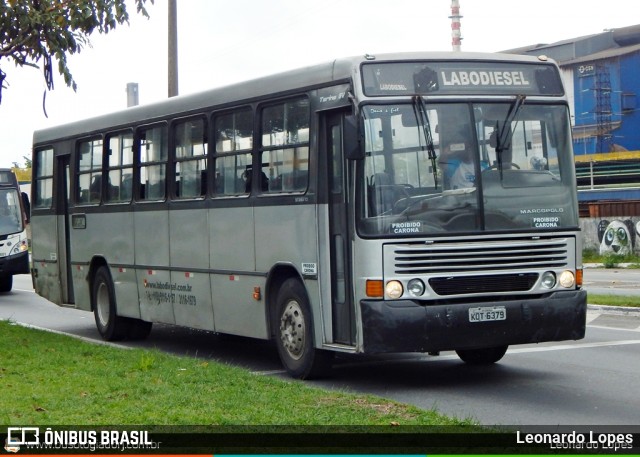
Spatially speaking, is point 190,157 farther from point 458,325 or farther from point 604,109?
point 604,109

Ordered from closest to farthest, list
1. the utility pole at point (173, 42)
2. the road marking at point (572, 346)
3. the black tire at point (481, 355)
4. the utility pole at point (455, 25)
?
1. the black tire at point (481, 355)
2. the road marking at point (572, 346)
3. the utility pole at point (173, 42)
4. the utility pole at point (455, 25)

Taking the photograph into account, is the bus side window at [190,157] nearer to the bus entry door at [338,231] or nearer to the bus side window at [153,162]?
the bus side window at [153,162]

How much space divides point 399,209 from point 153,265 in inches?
224

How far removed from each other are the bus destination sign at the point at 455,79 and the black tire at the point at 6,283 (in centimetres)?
1963

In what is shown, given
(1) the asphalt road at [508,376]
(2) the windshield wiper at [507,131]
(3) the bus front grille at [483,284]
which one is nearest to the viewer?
(1) the asphalt road at [508,376]

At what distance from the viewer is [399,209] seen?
10.7m

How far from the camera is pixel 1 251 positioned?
28.2 metres

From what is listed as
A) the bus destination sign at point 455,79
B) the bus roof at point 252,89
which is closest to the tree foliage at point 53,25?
the bus roof at point 252,89

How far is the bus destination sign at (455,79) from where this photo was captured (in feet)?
36.0

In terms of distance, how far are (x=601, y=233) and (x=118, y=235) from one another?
2747cm

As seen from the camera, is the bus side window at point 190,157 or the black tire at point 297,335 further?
the bus side window at point 190,157

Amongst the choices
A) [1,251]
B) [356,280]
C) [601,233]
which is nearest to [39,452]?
[356,280]

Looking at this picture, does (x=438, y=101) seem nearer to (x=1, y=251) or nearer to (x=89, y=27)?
(x=89, y=27)

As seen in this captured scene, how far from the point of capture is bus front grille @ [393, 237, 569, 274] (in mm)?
10711
